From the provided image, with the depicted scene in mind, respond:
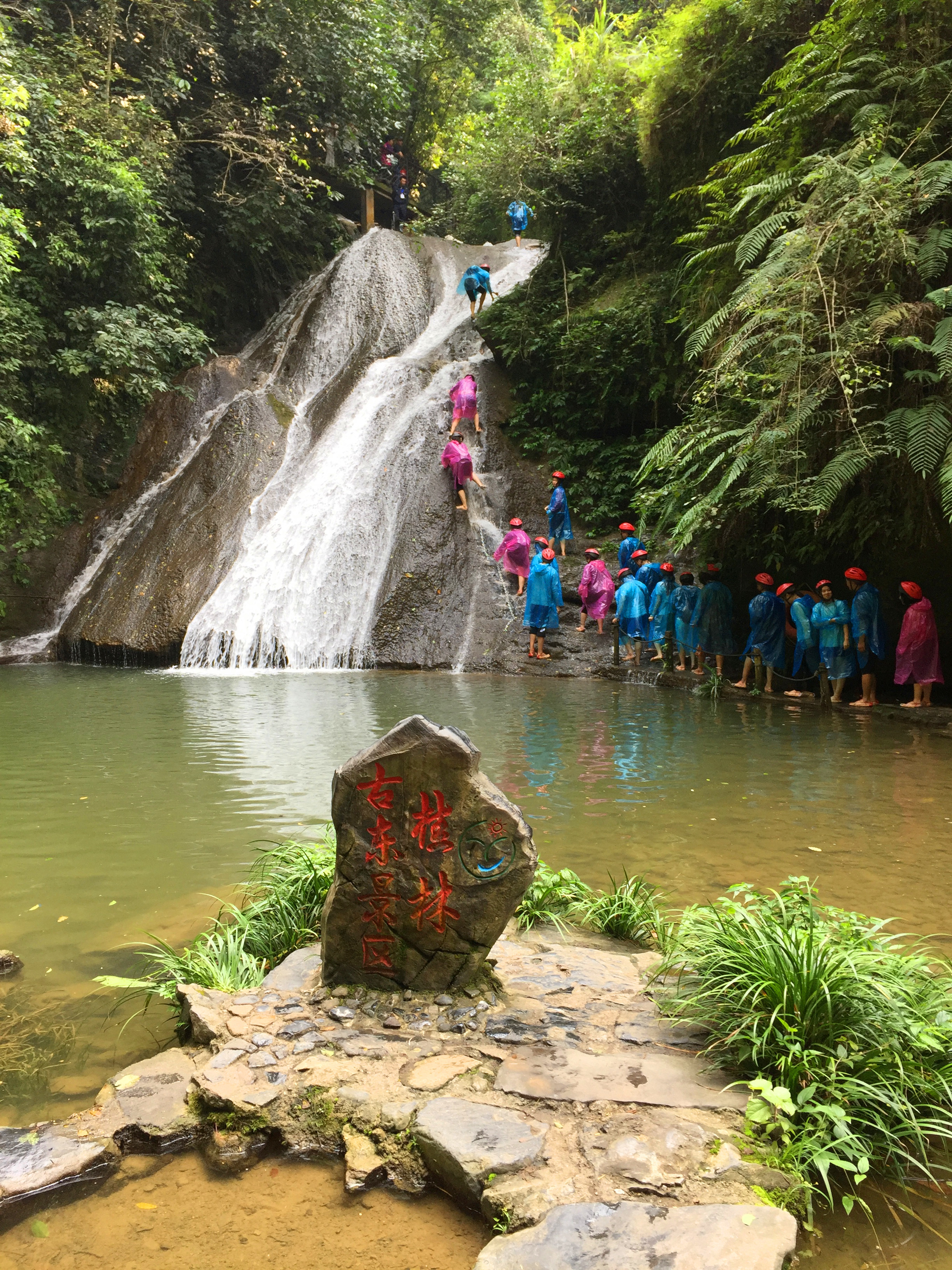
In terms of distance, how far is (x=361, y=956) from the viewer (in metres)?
3.18

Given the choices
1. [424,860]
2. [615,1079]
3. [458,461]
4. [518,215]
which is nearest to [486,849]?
[424,860]

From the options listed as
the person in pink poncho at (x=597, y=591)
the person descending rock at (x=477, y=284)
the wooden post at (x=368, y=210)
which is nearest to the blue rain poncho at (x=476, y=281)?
the person descending rock at (x=477, y=284)

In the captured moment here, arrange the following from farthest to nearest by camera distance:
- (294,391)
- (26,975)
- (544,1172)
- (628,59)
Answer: (294,391) → (628,59) → (26,975) → (544,1172)

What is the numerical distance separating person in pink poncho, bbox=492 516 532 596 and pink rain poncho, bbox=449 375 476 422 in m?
3.62

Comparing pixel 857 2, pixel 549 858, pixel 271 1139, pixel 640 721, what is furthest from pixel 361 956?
pixel 857 2

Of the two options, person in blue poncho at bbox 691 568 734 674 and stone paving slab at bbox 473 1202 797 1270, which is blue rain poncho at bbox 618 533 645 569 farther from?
stone paving slab at bbox 473 1202 797 1270

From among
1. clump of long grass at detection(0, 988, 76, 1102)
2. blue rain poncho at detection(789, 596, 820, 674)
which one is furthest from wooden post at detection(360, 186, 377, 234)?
clump of long grass at detection(0, 988, 76, 1102)

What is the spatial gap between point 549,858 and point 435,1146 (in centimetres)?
271

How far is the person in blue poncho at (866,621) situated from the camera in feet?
34.2

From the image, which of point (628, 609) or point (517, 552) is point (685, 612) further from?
point (517, 552)

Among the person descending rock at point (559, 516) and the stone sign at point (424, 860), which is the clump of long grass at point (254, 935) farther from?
the person descending rock at point (559, 516)

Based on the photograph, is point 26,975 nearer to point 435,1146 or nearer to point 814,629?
point 435,1146

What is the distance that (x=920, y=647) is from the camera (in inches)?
392

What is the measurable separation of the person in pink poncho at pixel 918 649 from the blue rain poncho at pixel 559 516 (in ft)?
23.0
